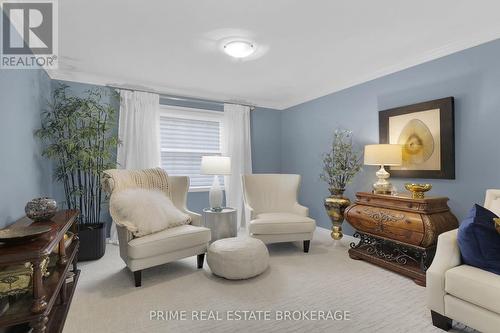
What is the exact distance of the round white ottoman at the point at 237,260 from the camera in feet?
7.62

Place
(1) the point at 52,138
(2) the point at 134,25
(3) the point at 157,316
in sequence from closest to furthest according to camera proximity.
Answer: (3) the point at 157,316, (2) the point at 134,25, (1) the point at 52,138

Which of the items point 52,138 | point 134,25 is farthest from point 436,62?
point 52,138

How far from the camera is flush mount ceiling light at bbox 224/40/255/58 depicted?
2.56 meters

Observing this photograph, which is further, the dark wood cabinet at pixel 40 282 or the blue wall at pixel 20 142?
the blue wall at pixel 20 142

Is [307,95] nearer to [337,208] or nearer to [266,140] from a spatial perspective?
[266,140]

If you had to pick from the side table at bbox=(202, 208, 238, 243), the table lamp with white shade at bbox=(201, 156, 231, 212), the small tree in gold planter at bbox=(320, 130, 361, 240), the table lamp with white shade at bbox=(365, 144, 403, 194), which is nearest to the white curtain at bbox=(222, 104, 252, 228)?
the table lamp with white shade at bbox=(201, 156, 231, 212)

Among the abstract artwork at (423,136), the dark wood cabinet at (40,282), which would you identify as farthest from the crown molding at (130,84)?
the abstract artwork at (423,136)

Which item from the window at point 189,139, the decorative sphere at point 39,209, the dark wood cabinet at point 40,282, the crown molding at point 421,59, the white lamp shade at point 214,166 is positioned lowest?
the dark wood cabinet at point 40,282

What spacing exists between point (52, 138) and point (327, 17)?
3.17 meters

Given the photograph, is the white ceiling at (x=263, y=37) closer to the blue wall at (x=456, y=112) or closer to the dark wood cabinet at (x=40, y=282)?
the blue wall at (x=456, y=112)

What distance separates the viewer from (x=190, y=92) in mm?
4203

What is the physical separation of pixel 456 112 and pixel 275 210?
233 centimetres

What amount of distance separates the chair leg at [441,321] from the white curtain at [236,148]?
3069 millimetres

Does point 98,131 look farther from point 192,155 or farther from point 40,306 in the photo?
point 40,306
